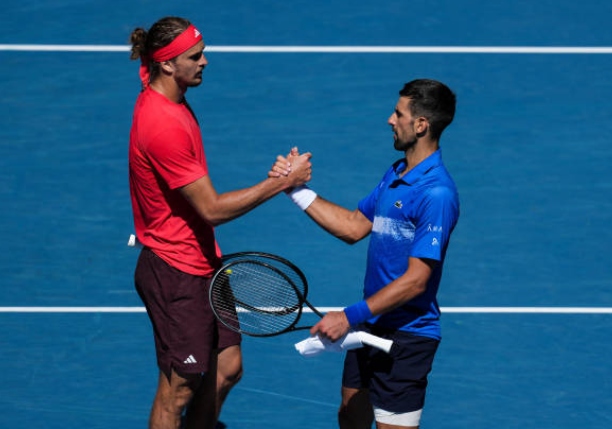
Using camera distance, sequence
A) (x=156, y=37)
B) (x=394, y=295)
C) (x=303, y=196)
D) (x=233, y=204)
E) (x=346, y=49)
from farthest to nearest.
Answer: (x=346, y=49) → (x=303, y=196) → (x=156, y=37) → (x=233, y=204) → (x=394, y=295)

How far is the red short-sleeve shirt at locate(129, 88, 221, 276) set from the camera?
5152 mm

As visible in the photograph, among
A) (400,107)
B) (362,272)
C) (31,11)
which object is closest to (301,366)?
(362,272)

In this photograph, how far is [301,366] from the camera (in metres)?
6.97

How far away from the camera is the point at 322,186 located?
27.2 feet

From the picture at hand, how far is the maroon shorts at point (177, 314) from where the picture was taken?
5.38 metres

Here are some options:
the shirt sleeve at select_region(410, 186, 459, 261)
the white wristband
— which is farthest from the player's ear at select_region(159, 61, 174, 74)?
the shirt sleeve at select_region(410, 186, 459, 261)

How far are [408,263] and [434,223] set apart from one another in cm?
23

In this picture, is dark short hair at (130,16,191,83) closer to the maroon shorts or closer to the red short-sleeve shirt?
the red short-sleeve shirt

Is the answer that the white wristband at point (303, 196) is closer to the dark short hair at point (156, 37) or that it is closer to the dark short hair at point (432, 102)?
the dark short hair at point (432, 102)

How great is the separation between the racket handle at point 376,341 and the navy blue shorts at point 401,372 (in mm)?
178

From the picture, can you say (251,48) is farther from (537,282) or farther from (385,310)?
(385,310)

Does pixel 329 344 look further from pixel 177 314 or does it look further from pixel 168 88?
pixel 168 88

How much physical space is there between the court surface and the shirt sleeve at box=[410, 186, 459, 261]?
1.85m

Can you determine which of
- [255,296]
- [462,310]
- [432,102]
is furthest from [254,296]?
[462,310]
